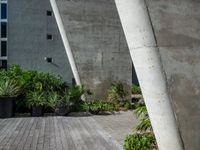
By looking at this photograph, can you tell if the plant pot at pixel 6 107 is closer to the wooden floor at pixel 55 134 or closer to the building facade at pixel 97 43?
the wooden floor at pixel 55 134

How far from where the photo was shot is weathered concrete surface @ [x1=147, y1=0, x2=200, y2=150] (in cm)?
606

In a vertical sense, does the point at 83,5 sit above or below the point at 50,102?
above

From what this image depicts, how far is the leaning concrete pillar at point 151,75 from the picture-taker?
238 inches

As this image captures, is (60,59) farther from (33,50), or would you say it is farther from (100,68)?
(100,68)

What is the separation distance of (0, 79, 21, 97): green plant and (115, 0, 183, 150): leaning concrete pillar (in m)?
9.20

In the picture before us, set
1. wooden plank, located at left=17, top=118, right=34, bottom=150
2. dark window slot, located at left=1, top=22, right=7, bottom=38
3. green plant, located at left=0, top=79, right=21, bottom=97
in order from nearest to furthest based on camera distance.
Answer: wooden plank, located at left=17, top=118, right=34, bottom=150
green plant, located at left=0, top=79, right=21, bottom=97
dark window slot, located at left=1, top=22, right=7, bottom=38

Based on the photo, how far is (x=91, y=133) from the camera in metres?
10.4

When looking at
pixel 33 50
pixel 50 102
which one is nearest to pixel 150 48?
pixel 50 102

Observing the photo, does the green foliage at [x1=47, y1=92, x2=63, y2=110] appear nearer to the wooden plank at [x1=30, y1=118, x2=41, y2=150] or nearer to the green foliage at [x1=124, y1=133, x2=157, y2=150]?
the wooden plank at [x1=30, y1=118, x2=41, y2=150]

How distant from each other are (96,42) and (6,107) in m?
5.36

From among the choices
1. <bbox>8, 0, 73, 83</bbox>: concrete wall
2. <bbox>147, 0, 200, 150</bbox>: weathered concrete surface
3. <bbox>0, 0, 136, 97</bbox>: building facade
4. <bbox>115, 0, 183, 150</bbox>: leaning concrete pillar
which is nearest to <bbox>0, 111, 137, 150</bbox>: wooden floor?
<bbox>115, 0, 183, 150</bbox>: leaning concrete pillar

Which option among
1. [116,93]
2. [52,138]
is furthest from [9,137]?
[116,93]

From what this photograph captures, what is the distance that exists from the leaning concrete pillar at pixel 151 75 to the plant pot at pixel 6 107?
899cm

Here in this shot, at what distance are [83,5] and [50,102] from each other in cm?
497
